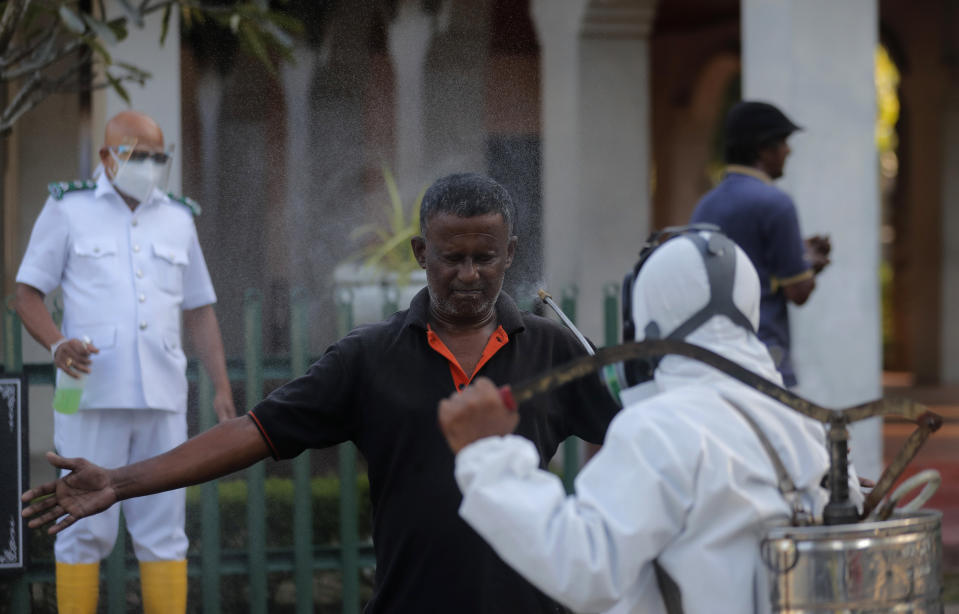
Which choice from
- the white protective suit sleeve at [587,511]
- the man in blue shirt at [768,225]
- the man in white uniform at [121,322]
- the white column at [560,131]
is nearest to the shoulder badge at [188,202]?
the man in white uniform at [121,322]

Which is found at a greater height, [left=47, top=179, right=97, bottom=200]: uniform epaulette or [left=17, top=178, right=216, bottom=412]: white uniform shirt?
[left=47, top=179, right=97, bottom=200]: uniform epaulette

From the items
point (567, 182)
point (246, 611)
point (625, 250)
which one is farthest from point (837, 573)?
point (625, 250)

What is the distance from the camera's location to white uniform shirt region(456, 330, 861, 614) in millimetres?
1982

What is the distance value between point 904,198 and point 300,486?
34.2 ft

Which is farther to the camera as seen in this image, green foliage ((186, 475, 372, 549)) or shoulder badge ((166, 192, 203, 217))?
green foliage ((186, 475, 372, 549))

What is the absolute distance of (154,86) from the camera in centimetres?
475

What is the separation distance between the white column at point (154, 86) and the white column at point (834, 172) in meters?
3.07

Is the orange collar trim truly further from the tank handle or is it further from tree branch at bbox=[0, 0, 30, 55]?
tree branch at bbox=[0, 0, 30, 55]

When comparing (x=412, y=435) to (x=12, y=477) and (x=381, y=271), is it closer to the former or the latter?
(x=12, y=477)

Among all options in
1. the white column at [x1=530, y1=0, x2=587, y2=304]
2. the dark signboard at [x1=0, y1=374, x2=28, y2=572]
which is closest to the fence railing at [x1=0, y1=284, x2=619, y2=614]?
the dark signboard at [x1=0, y1=374, x2=28, y2=572]

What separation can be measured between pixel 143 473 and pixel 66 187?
2014 millimetres

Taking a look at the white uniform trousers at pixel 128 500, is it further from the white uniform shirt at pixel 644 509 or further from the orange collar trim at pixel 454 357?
the white uniform shirt at pixel 644 509

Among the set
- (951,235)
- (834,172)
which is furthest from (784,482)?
→ (951,235)

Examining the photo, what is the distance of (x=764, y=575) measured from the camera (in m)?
2.03
